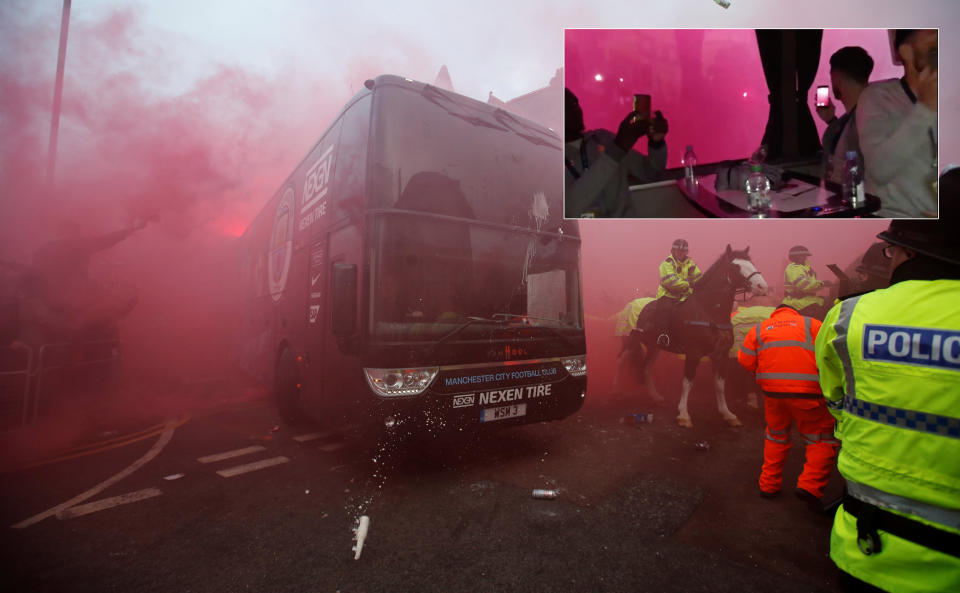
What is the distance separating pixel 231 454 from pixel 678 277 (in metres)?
6.39

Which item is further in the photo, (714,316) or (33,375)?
(714,316)

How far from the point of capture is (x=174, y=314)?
14.3m

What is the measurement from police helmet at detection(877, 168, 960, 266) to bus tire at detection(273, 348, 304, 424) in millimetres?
5290

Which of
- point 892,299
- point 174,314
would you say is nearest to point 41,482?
point 892,299

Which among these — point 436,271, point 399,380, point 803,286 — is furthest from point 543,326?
point 803,286

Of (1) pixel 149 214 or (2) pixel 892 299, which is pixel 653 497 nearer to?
(2) pixel 892 299

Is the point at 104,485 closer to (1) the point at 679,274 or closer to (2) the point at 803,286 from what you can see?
(1) the point at 679,274

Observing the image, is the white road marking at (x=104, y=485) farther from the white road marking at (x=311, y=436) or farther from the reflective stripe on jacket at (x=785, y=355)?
the reflective stripe on jacket at (x=785, y=355)

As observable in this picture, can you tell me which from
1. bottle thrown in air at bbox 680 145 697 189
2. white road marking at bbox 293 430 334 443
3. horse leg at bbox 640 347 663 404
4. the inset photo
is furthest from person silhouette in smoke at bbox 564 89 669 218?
horse leg at bbox 640 347 663 404

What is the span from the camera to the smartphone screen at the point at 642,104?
374 centimetres

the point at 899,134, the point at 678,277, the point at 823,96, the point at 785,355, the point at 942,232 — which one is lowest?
the point at 785,355

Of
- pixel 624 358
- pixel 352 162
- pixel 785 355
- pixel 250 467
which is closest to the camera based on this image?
pixel 785 355

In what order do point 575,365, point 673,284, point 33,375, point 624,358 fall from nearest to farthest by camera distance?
point 575,365 → point 33,375 → point 673,284 → point 624,358

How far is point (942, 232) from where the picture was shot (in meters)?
1.32
